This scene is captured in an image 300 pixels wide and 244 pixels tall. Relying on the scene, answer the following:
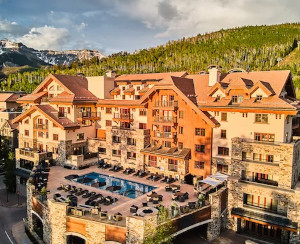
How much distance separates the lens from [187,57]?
142m

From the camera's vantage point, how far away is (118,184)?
34094 mm

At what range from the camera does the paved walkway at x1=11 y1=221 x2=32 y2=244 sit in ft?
97.6

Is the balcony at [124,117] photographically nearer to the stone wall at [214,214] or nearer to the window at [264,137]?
the window at [264,137]

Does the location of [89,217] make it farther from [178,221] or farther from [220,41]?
[220,41]

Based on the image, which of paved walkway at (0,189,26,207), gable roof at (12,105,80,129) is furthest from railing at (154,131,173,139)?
paved walkway at (0,189,26,207)

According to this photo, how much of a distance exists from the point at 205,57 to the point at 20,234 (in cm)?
12654

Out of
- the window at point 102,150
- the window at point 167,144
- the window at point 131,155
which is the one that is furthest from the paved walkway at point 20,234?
the window at point 167,144

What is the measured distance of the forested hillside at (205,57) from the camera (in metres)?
129

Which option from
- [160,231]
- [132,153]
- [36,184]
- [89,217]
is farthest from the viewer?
[132,153]

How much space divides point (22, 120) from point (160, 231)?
117ft

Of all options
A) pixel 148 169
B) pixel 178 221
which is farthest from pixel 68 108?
pixel 178 221

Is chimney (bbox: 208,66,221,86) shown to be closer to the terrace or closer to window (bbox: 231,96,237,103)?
window (bbox: 231,96,237,103)

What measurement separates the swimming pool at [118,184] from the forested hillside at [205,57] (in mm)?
86669

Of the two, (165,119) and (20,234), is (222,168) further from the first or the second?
(20,234)
